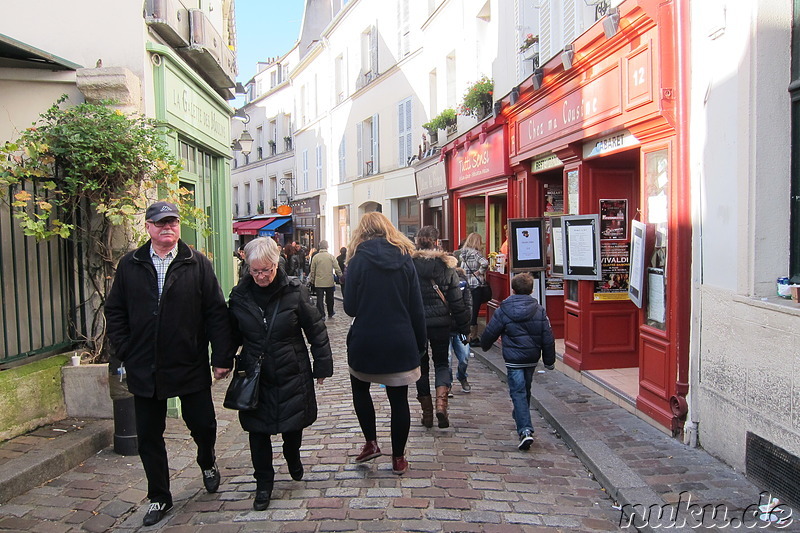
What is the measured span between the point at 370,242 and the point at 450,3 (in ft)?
33.0

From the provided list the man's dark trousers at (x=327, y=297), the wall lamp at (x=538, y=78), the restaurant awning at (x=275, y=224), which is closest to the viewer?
the wall lamp at (x=538, y=78)

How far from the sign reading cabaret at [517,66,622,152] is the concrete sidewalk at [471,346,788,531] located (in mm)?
2789

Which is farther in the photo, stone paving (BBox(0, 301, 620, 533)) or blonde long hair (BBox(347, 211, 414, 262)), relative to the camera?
blonde long hair (BBox(347, 211, 414, 262))

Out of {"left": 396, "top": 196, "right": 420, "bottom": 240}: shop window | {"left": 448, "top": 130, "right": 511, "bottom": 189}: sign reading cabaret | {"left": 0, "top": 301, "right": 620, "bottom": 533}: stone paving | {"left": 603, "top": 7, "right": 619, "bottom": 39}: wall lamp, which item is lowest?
{"left": 0, "top": 301, "right": 620, "bottom": 533}: stone paving

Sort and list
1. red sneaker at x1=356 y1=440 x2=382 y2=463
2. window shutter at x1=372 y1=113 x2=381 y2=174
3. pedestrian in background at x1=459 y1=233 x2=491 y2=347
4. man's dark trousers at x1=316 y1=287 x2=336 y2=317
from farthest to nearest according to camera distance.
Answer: window shutter at x1=372 y1=113 x2=381 y2=174, man's dark trousers at x1=316 y1=287 x2=336 y2=317, pedestrian in background at x1=459 y1=233 x2=491 y2=347, red sneaker at x1=356 y1=440 x2=382 y2=463

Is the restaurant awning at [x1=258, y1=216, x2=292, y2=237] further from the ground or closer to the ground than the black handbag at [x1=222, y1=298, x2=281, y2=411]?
further from the ground

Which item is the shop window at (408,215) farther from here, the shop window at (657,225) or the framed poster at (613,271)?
the shop window at (657,225)

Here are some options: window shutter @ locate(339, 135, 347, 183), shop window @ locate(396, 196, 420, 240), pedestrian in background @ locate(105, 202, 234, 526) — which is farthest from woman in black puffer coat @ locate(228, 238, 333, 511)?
window shutter @ locate(339, 135, 347, 183)

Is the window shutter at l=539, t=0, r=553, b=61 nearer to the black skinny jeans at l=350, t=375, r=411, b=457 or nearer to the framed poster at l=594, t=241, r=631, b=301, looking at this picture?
the framed poster at l=594, t=241, r=631, b=301

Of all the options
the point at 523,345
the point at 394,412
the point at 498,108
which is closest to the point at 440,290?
the point at 523,345

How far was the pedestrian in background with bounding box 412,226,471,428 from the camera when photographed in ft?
18.1

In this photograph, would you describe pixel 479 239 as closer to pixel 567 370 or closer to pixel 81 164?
pixel 567 370

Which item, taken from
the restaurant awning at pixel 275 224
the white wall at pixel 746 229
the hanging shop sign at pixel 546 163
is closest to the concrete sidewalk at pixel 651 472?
the white wall at pixel 746 229

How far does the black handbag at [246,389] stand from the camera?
3721 mm
